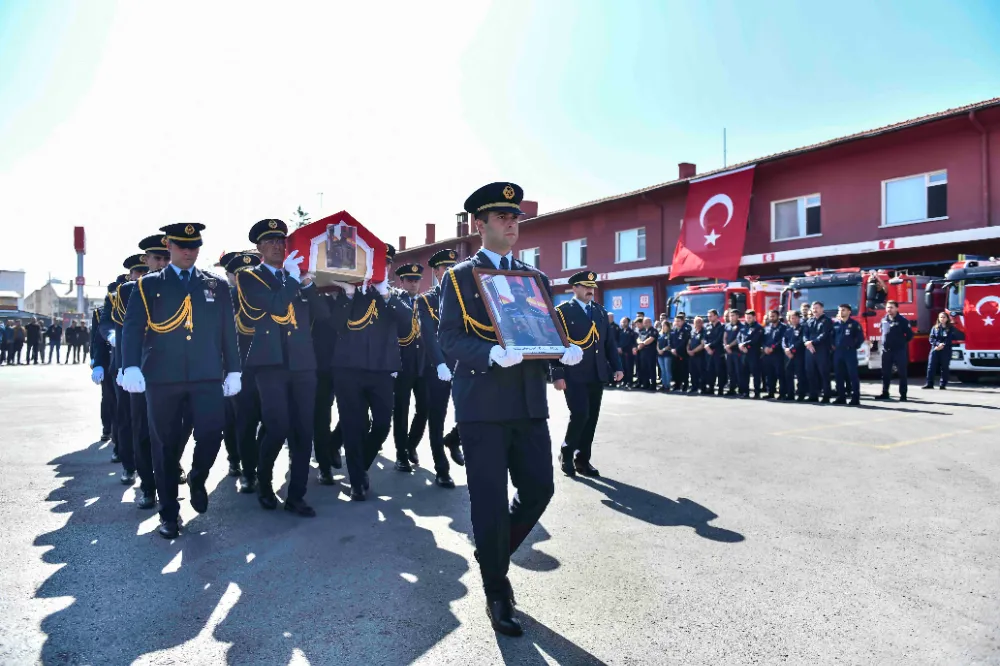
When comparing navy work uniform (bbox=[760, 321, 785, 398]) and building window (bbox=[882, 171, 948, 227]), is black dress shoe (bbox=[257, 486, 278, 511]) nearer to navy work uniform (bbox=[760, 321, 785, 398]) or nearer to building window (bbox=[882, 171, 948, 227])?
navy work uniform (bbox=[760, 321, 785, 398])

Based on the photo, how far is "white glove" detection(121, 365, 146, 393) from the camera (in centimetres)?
473

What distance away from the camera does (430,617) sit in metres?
3.38

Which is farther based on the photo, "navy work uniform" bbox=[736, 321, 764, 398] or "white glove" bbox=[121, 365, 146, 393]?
"navy work uniform" bbox=[736, 321, 764, 398]

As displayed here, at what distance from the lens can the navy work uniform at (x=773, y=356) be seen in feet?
48.7

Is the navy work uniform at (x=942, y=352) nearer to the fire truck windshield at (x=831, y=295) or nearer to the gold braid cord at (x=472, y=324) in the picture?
the fire truck windshield at (x=831, y=295)

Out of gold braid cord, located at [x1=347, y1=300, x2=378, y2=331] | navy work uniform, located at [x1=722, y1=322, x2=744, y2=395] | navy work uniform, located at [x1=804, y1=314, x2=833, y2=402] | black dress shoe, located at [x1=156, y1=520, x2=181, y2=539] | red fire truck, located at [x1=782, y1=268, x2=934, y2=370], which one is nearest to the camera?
black dress shoe, located at [x1=156, y1=520, x2=181, y2=539]

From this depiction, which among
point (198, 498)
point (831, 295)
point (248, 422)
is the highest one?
point (831, 295)

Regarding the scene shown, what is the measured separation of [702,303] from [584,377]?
14.0 meters

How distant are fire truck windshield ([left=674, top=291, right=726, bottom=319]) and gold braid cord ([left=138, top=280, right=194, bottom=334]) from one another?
1644cm

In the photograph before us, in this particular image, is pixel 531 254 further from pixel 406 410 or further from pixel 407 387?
pixel 406 410

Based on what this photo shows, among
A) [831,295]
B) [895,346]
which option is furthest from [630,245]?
[895,346]

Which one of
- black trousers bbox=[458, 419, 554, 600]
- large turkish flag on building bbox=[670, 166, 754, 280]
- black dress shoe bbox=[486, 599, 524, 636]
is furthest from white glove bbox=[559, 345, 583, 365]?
large turkish flag on building bbox=[670, 166, 754, 280]

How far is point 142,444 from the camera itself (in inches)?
227

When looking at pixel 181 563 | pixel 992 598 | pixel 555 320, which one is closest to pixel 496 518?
pixel 555 320
